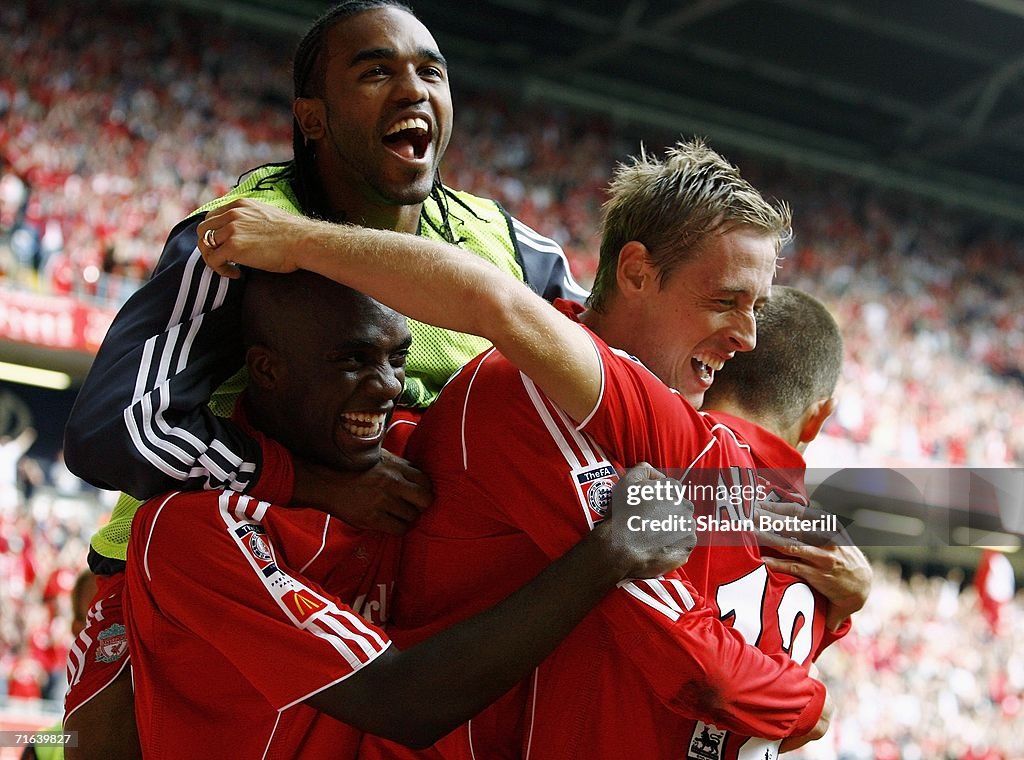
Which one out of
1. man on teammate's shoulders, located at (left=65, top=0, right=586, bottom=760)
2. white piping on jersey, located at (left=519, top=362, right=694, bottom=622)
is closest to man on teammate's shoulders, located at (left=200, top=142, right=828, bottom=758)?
white piping on jersey, located at (left=519, top=362, right=694, bottom=622)

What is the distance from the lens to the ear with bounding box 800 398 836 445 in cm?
265

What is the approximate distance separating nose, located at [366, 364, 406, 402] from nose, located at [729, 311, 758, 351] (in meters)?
0.66

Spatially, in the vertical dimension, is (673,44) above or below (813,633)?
above

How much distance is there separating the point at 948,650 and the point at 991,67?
8.34 m

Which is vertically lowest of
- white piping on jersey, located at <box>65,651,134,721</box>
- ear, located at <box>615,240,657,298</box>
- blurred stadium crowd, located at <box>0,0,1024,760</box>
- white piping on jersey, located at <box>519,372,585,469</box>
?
white piping on jersey, located at <box>65,651,134,721</box>

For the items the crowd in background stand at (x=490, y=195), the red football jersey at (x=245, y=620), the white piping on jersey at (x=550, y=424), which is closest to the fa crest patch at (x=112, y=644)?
the red football jersey at (x=245, y=620)

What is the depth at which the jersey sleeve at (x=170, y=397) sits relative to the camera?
2.24m

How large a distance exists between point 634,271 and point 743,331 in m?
0.25

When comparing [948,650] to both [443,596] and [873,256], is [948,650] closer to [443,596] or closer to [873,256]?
[873,256]

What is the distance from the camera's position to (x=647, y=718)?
211 cm

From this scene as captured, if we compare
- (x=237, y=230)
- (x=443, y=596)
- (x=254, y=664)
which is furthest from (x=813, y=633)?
(x=237, y=230)

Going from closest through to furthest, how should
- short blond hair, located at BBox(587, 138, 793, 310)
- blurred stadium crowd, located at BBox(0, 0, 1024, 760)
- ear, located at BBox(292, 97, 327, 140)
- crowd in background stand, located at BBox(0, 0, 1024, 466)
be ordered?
short blond hair, located at BBox(587, 138, 793, 310), ear, located at BBox(292, 97, 327, 140), blurred stadium crowd, located at BBox(0, 0, 1024, 760), crowd in background stand, located at BBox(0, 0, 1024, 466)

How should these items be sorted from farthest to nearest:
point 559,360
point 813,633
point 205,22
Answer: point 205,22
point 813,633
point 559,360

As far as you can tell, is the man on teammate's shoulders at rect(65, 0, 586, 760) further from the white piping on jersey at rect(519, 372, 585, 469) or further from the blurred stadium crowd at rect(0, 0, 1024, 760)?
the blurred stadium crowd at rect(0, 0, 1024, 760)
